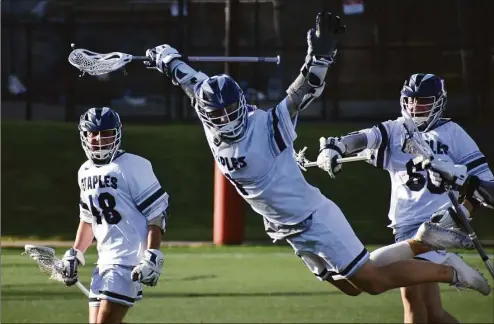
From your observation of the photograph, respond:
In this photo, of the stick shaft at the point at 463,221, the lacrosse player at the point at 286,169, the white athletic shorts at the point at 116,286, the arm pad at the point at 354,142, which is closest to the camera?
the lacrosse player at the point at 286,169

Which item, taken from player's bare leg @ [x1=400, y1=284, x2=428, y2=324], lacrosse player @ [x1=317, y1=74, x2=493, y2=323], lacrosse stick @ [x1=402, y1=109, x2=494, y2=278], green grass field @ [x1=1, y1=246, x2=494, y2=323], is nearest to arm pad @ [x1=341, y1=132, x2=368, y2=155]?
lacrosse player @ [x1=317, y1=74, x2=493, y2=323]

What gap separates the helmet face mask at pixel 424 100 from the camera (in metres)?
8.02

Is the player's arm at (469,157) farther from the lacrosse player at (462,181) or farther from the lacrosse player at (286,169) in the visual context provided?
the lacrosse player at (286,169)

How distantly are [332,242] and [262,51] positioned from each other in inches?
501

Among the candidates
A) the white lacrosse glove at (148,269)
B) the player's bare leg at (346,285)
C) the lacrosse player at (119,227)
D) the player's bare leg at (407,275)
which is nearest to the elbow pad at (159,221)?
the lacrosse player at (119,227)

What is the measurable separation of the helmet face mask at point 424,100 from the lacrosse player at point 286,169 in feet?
3.30

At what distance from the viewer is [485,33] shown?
1959 cm

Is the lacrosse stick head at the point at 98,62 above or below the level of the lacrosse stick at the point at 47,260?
above

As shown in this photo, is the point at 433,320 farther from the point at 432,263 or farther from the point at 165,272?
the point at 165,272

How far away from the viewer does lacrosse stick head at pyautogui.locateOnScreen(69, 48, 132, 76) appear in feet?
24.3

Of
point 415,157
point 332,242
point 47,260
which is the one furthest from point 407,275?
point 47,260

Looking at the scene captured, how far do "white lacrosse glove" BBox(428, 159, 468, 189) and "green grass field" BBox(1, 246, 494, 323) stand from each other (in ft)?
10.3

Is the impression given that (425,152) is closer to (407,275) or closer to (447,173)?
(447,173)

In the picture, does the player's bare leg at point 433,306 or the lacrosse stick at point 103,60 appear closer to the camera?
the lacrosse stick at point 103,60
